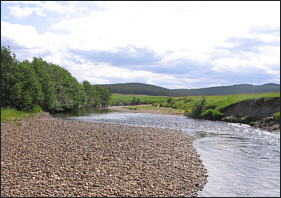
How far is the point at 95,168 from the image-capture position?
11.8 m

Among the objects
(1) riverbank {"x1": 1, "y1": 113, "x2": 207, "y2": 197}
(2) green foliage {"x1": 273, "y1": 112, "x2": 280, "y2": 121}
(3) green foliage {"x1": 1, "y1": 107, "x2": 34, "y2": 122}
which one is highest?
(2) green foliage {"x1": 273, "y1": 112, "x2": 280, "y2": 121}

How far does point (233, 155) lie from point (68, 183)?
1253 centimetres

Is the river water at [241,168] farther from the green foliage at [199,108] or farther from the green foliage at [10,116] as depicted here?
the green foliage at [199,108]

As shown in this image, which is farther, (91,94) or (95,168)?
(91,94)

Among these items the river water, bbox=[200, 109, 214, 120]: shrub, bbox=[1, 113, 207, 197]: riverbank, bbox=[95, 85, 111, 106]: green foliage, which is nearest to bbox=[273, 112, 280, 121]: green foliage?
the river water

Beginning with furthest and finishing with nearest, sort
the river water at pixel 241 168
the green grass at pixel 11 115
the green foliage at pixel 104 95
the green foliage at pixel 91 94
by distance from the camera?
the green foliage at pixel 104 95 < the green foliage at pixel 91 94 < the green grass at pixel 11 115 < the river water at pixel 241 168

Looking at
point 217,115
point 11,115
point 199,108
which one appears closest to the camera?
point 11,115

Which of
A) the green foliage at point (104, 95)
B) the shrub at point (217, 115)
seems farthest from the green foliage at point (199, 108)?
the green foliage at point (104, 95)

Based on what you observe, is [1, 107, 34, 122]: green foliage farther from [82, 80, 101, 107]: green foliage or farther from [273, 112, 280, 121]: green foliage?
[82, 80, 101, 107]: green foliage

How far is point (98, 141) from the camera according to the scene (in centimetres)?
1772

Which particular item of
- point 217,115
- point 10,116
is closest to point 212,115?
point 217,115

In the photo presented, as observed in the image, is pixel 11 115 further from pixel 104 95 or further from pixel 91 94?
pixel 104 95

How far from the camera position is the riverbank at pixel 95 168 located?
9.59 m

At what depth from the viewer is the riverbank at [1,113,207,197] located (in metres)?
9.59
